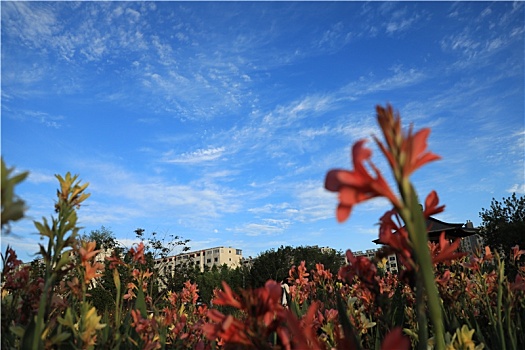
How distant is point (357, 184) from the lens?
0.69 meters

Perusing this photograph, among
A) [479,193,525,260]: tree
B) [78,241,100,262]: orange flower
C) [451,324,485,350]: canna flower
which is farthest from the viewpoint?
[479,193,525,260]: tree

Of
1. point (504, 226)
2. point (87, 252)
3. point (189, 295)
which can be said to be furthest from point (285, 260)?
point (87, 252)

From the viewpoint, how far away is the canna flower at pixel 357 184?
69 centimetres

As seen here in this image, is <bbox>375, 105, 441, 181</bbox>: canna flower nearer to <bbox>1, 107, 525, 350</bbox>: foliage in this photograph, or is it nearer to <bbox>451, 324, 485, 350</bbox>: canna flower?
<bbox>1, 107, 525, 350</bbox>: foliage

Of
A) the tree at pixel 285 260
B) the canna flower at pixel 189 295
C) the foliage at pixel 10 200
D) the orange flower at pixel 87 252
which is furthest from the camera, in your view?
the tree at pixel 285 260

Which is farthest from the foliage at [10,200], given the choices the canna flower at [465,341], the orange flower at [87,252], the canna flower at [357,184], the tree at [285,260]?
the tree at [285,260]

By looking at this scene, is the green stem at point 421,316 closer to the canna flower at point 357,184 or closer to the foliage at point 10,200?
the canna flower at point 357,184

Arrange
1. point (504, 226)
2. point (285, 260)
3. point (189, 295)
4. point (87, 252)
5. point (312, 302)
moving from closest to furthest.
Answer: point (312, 302), point (87, 252), point (189, 295), point (504, 226), point (285, 260)

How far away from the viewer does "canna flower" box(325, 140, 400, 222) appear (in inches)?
27.0

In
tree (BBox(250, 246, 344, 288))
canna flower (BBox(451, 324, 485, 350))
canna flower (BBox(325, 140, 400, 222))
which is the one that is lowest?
canna flower (BBox(451, 324, 485, 350))

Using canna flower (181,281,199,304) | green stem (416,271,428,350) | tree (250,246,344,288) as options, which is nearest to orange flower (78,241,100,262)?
green stem (416,271,428,350)

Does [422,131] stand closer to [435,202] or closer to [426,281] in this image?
[426,281]

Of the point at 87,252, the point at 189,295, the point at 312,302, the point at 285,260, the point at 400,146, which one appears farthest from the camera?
the point at 285,260

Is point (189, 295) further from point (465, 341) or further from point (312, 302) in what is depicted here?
point (465, 341)
